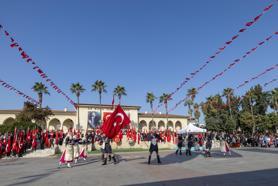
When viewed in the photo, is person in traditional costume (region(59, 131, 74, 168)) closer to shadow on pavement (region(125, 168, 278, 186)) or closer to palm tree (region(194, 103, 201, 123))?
shadow on pavement (region(125, 168, 278, 186))

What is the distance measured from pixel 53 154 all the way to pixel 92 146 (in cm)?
589

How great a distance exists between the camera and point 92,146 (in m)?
30.4

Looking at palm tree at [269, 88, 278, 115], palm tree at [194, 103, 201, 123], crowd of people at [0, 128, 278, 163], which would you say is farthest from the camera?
palm tree at [194, 103, 201, 123]

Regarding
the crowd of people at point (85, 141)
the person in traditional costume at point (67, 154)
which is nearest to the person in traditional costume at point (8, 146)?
the crowd of people at point (85, 141)

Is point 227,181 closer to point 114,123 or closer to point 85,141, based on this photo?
point 114,123

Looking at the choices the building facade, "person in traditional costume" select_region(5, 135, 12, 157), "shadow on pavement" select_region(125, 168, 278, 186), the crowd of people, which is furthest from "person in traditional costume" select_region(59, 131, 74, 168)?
the building facade

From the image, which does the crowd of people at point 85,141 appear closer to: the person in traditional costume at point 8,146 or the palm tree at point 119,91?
the person in traditional costume at point 8,146

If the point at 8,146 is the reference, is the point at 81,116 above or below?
above

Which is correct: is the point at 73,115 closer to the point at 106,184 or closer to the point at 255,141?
the point at 255,141

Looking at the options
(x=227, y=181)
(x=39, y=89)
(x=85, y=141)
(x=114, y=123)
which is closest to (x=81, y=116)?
(x=39, y=89)

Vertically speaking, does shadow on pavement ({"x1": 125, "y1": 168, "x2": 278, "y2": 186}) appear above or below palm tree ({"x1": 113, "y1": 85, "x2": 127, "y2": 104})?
below

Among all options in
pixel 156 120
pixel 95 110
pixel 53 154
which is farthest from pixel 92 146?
pixel 156 120

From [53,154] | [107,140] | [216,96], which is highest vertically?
[216,96]

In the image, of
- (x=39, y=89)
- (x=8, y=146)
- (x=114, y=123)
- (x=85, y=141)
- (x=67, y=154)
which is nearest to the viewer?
(x=67, y=154)
